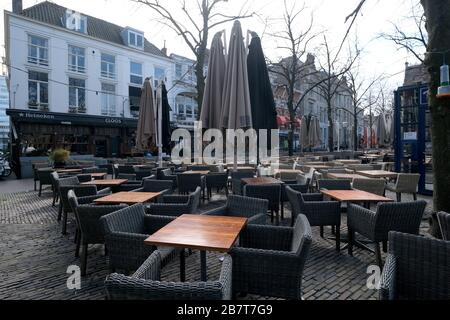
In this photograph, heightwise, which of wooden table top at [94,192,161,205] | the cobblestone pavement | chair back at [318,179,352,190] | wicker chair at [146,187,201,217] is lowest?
the cobblestone pavement

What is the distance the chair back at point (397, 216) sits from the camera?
379 cm

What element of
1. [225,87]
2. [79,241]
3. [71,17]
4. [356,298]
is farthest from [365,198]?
[71,17]


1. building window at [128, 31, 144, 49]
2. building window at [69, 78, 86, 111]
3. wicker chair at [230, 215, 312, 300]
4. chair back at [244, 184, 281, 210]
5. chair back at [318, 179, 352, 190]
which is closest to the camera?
wicker chair at [230, 215, 312, 300]

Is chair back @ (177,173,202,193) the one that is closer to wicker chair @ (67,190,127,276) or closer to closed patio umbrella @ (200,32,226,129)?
closed patio umbrella @ (200,32,226,129)

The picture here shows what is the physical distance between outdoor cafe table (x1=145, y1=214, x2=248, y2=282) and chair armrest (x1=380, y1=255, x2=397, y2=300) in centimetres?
111

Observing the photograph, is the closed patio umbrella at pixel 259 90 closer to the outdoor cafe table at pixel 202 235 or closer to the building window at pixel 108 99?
the outdoor cafe table at pixel 202 235

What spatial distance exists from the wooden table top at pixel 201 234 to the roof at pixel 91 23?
23030mm

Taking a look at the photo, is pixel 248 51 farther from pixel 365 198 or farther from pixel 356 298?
pixel 356 298

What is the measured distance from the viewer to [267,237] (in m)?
3.17

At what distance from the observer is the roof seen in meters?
22.6

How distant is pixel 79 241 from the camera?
15.0ft

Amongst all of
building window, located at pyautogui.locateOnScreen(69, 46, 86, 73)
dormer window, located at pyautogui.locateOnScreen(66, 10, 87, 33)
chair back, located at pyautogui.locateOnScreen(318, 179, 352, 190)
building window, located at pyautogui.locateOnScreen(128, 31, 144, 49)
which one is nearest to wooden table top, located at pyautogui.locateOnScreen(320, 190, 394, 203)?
chair back, located at pyautogui.locateOnScreen(318, 179, 352, 190)

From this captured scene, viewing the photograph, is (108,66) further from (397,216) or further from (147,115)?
(397,216)
